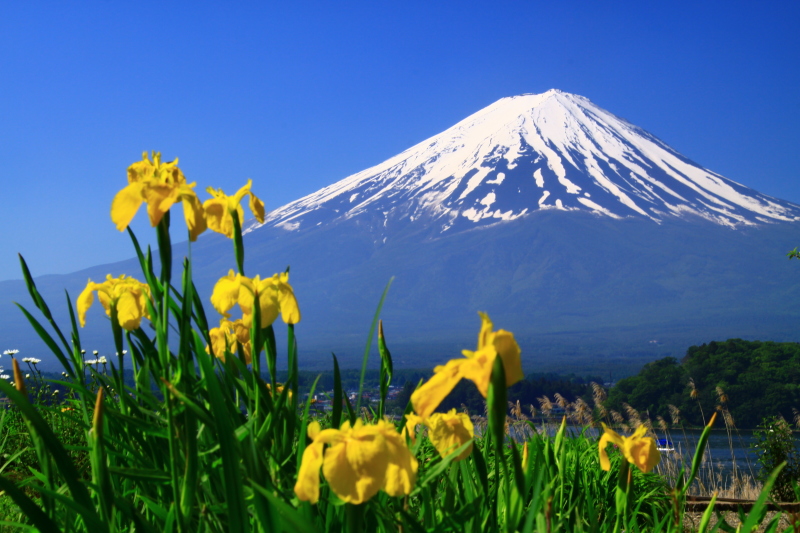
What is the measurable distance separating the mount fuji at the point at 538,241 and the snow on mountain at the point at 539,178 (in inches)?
14.9

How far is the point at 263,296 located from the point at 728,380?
123ft

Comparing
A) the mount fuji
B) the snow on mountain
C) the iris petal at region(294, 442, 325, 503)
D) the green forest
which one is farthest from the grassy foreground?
the snow on mountain

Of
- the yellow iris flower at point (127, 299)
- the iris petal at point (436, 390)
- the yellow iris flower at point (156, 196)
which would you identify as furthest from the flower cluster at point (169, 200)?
the iris petal at point (436, 390)

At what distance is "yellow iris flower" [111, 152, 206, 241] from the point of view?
908mm

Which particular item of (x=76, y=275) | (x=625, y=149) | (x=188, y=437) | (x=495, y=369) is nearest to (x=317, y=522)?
(x=188, y=437)

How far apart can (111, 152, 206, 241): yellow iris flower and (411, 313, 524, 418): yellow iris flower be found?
1.61ft

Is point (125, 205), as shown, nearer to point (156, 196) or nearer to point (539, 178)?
point (156, 196)

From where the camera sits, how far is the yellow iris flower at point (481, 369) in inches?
24.8

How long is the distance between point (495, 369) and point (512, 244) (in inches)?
6370

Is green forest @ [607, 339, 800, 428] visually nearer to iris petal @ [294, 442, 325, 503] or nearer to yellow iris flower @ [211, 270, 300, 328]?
yellow iris flower @ [211, 270, 300, 328]

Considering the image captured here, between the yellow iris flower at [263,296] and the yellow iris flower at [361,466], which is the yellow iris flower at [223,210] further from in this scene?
the yellow iris flower at [361,466]

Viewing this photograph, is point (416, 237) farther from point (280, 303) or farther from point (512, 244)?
point (280, 303)

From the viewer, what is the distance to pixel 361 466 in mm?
636

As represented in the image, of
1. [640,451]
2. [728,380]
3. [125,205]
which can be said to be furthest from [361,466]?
[728,380]
